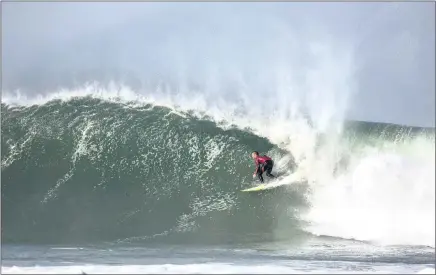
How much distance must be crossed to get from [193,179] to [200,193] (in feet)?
A: 1.15

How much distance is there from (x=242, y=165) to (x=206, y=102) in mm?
1970

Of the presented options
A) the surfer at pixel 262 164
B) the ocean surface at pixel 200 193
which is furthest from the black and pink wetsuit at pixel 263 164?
the ocean surface at pixel 200 193

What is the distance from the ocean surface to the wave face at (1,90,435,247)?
0.08 ft

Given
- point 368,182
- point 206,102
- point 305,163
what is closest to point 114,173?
point 206,102

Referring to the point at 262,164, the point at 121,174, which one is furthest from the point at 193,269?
the point at 121,174

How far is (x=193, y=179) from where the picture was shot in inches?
380

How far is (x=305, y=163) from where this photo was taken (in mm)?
9547

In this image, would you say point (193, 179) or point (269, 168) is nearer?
point (269, 168)

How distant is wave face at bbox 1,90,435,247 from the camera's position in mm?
8766

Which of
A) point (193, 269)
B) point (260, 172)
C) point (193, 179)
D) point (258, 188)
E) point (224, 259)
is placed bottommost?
point (193, 269)

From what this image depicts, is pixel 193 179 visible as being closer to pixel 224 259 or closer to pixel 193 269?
pixel 224 259

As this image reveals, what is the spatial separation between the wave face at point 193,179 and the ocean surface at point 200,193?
2cm

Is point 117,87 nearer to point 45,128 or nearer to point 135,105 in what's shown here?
point 135,105

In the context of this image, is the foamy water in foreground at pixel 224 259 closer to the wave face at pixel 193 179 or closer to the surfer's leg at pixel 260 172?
Result: the wave face at pixel 193 179
